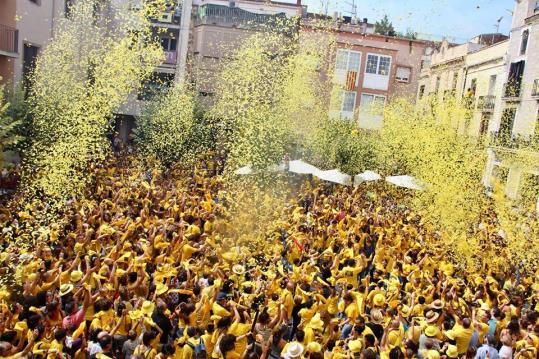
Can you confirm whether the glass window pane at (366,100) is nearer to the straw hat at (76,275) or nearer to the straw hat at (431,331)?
the straw hat at (431,331)

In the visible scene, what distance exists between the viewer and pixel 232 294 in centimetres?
879

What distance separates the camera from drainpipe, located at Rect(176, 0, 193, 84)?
1428 inches

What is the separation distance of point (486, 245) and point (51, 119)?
1296 centimetres

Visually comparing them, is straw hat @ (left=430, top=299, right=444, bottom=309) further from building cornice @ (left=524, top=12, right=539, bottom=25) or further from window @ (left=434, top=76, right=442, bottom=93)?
window @ (left=434, top=76, right=442, bottom=93)

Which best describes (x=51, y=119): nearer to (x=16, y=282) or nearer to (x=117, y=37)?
(x=16, y=282)

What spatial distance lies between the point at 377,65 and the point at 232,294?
32.6 meters

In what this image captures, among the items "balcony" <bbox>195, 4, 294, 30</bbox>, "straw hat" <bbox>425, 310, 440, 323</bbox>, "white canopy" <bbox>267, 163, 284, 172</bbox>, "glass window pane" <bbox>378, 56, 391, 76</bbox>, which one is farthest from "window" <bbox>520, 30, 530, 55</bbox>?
"straw hat" <bbox>425, 310, 440, 323</bbox>

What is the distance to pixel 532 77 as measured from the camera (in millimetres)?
28891

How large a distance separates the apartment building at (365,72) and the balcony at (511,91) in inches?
357

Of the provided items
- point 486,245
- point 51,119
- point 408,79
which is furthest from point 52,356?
point 408,79

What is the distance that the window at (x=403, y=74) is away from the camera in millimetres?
39812

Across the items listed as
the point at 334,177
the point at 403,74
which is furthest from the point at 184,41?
the point at 334,177

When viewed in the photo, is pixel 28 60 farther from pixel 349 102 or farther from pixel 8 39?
pixel 349 102

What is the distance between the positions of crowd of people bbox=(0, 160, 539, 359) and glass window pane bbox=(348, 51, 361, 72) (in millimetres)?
27038
